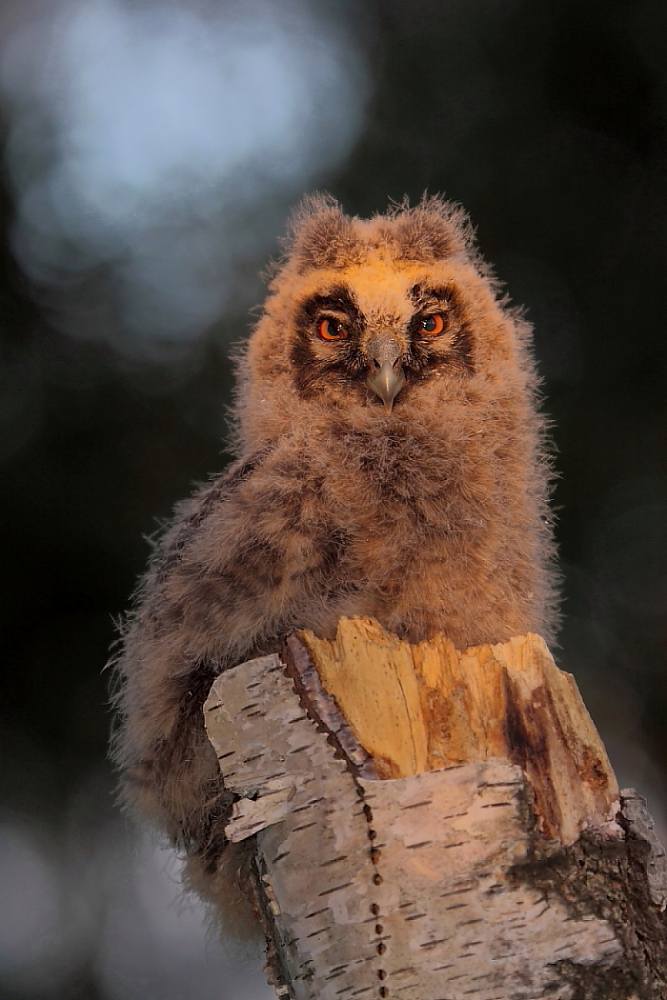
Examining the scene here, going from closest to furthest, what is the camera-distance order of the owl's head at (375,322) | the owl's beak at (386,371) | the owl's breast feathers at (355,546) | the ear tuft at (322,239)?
1. the owl's breast feathers at (355,546)
2. the owl's beak at (386,371)
3. the owl's head at (375,322)
4. the ear tuft at (322,239)

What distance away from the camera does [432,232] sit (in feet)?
7.25

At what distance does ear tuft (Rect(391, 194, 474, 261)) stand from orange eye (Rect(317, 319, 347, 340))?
269 mm

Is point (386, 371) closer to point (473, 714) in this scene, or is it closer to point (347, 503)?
point (347, 503)

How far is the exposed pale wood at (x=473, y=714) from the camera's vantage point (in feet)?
4.78

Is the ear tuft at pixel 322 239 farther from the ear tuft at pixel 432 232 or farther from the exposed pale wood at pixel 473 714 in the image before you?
the exposed pale wood at pixel 473 714

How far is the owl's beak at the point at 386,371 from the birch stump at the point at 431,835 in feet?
1.77

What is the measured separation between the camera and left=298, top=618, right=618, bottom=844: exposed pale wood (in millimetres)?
1456

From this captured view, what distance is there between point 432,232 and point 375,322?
402 mm

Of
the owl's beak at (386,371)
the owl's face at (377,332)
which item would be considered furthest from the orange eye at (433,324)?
the owl's beak at (386,371)

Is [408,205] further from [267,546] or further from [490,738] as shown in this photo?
[490,738]

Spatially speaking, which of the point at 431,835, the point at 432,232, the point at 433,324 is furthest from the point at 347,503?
the point at 432,232

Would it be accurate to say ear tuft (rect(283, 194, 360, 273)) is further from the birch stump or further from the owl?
the birch stump

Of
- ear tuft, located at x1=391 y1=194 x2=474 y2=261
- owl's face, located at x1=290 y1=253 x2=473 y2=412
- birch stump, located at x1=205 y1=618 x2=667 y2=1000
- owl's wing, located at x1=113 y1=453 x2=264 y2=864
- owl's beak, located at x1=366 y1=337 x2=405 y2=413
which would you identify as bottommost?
birch stump, located at x1=205 y1=618 x2=667 y2=1000

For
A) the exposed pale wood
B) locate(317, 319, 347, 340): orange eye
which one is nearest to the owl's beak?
locate(317, 319, 347, 340): orange eye
